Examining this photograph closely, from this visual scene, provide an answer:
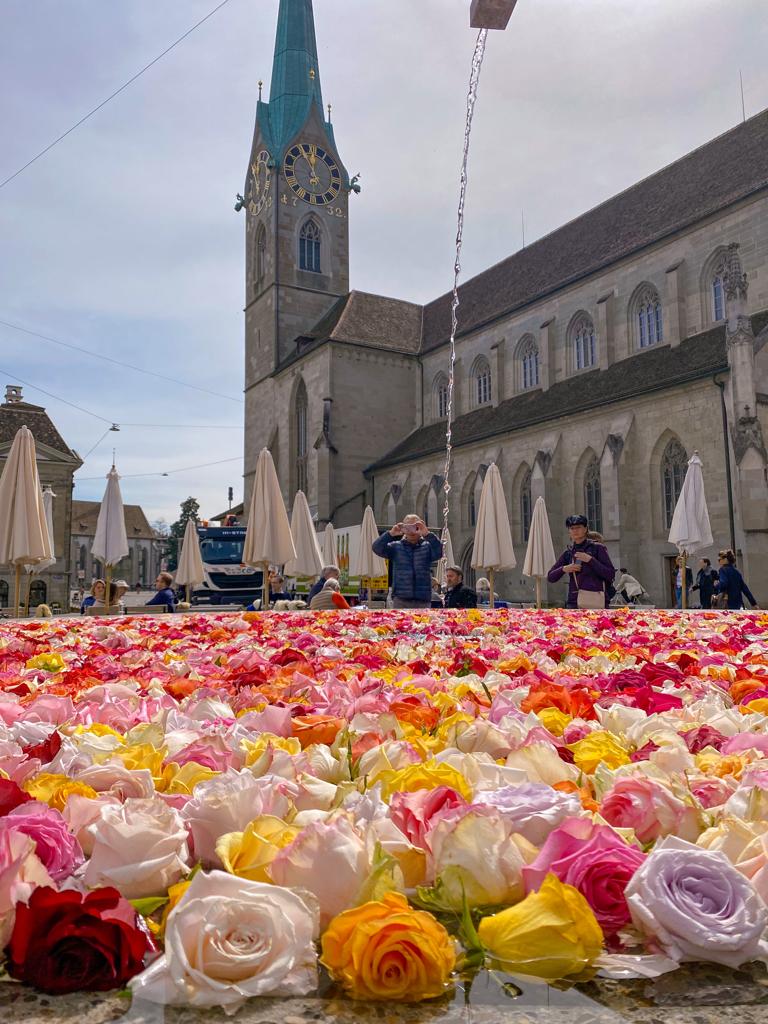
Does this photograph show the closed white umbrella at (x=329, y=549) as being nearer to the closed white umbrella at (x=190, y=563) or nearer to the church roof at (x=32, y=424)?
the closed white umbrella at (x=190, y=563)

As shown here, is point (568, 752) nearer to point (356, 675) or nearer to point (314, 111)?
point (356, 675)

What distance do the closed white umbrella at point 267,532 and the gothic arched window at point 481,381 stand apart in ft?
Answer: 86.7

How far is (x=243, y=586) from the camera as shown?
Answer: 36.6 meters

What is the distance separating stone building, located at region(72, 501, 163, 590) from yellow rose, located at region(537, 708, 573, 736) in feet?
322

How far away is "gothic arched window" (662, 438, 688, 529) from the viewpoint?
27.0 metres

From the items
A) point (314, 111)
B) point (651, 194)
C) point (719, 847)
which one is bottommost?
point (719, 847)

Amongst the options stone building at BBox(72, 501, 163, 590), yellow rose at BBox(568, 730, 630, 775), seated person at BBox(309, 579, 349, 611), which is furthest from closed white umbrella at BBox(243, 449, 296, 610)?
stone building at BBox(72, 501, 163, 590)

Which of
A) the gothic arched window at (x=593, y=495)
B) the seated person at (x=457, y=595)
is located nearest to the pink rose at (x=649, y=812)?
the seated person at (x=457, y=595)

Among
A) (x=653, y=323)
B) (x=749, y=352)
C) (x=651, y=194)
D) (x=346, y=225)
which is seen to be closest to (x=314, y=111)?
(x=346, y=225)

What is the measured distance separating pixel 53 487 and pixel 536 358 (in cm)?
2926

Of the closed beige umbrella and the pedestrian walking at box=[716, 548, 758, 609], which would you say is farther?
the pedestrian walking at box=[716, 548, 758, 609]

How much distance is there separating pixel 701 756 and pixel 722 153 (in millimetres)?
35525

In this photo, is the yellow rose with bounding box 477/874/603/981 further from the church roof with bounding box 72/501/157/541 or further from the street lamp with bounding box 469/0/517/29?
the church roof with bounding box 72/501/157/541

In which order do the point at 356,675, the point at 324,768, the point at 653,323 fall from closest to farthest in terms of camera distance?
the point at 324,768
the point at 356,675
the point at 653,323
